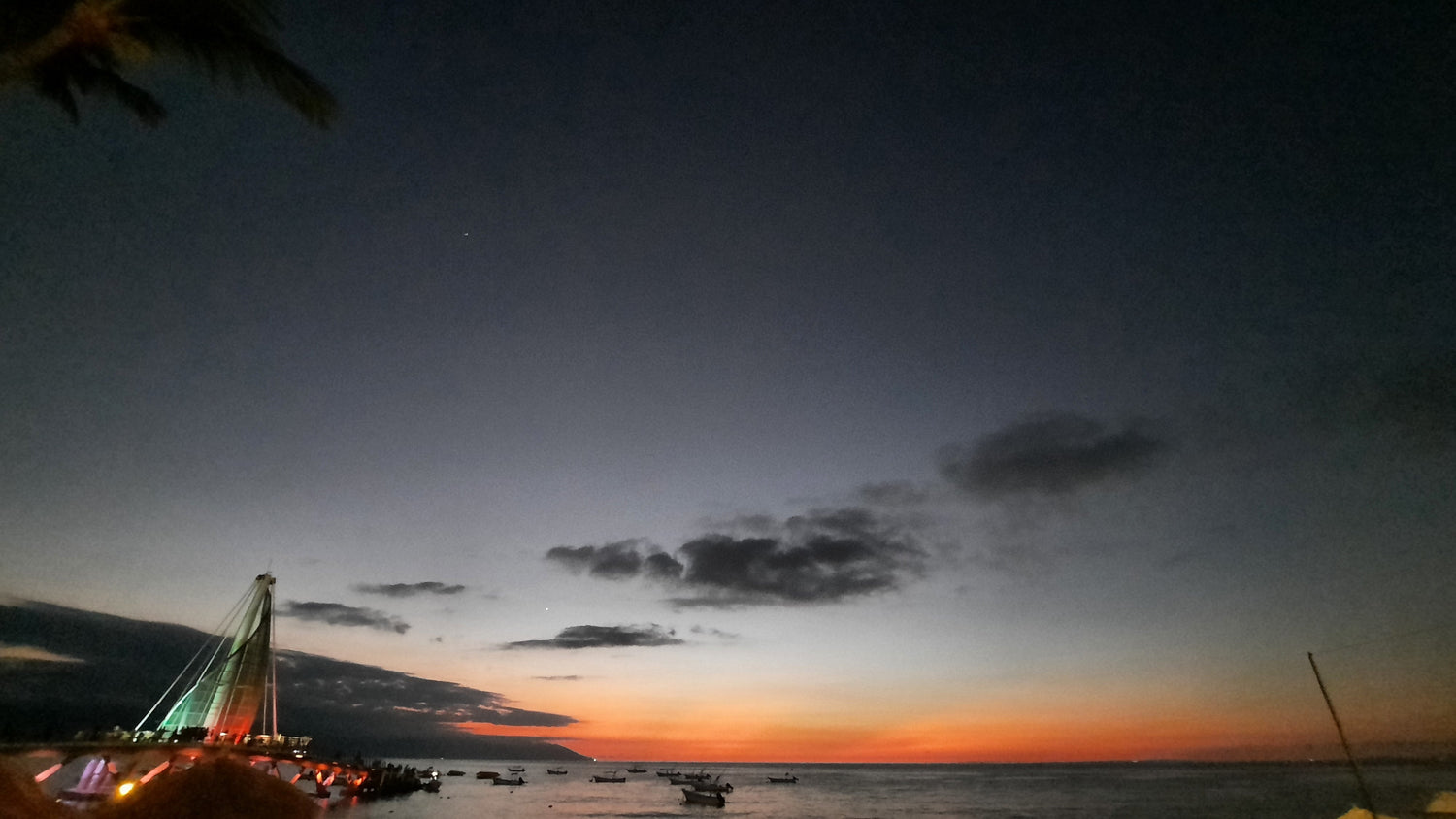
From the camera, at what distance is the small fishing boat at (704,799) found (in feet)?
277

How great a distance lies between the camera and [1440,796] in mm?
25344

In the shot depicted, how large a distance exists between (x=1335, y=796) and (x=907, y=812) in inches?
1987

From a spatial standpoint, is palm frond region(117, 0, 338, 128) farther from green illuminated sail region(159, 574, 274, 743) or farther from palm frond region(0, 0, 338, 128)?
green illuminated sail region(159, 574, 274, 743)

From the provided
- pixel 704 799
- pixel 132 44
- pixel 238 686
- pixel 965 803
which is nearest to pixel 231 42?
pixel 132 44

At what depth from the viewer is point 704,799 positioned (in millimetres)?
Result: 85000

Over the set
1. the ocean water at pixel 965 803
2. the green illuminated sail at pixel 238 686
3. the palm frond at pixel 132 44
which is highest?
the palm frond at pixel 132 44

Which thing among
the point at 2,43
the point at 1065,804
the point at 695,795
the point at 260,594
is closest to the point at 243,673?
the point at 260,594

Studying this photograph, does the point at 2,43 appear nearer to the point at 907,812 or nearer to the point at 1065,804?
the point at 907,812

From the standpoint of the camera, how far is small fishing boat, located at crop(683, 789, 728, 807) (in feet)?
277

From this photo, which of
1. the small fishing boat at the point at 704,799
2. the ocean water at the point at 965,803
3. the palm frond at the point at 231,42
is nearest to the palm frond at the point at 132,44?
the palm frond at the point at 231,42

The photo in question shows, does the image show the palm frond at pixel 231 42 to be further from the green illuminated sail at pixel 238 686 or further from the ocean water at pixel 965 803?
the ocean water at pixel 965 803

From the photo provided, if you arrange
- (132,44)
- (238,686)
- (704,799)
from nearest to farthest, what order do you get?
(132,44) → (238,686) → (704,799)

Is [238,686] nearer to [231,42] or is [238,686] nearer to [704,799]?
[231,42]

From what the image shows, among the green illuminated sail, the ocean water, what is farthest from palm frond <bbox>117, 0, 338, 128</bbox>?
the ocean water
